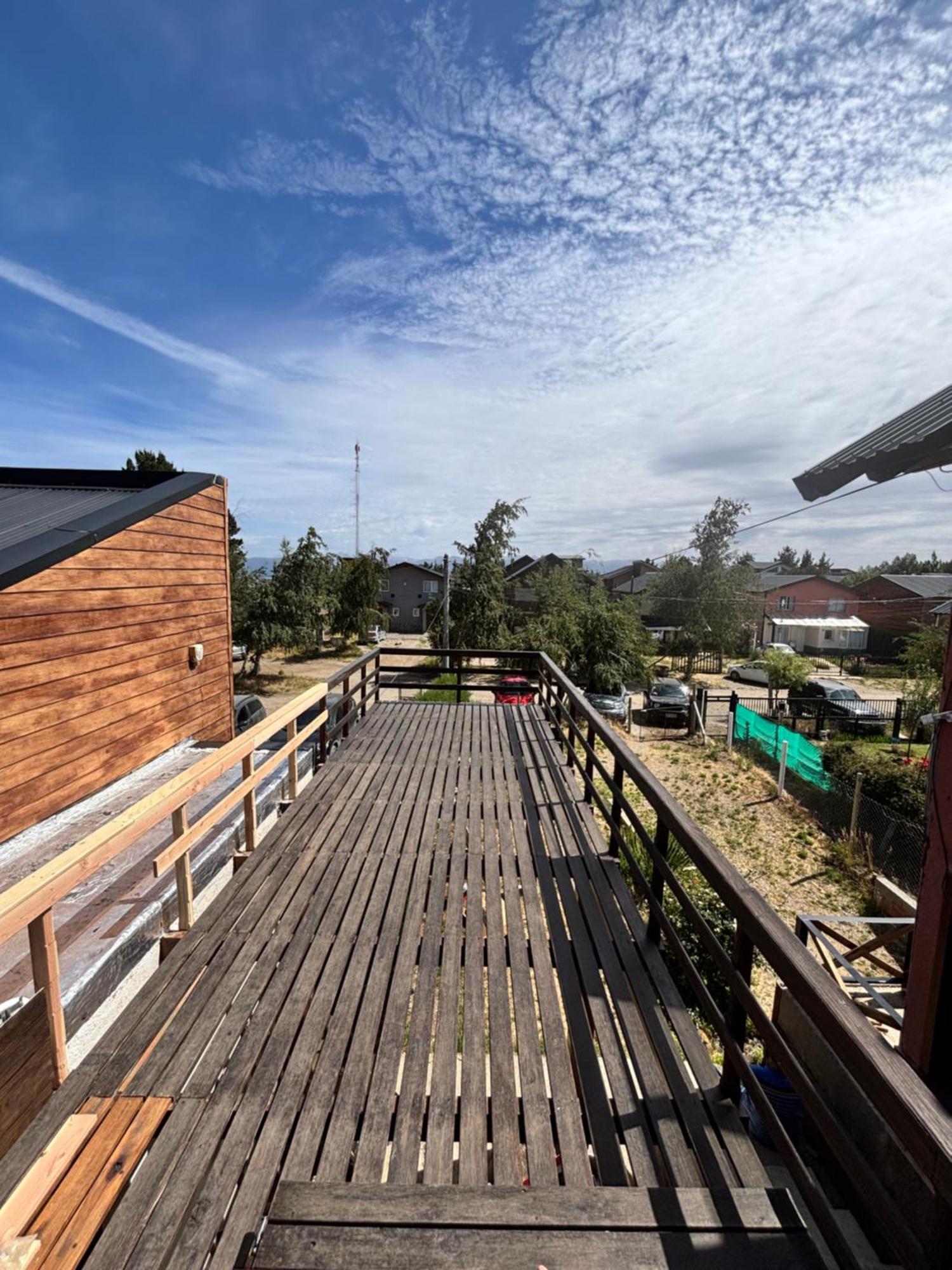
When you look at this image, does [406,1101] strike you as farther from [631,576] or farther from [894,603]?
[631,576]

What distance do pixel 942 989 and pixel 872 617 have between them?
49506 mm

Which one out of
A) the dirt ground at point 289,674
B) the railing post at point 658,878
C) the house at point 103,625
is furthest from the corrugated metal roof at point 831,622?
the railing post at point 658,878

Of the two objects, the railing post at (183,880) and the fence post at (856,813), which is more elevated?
the railing post at (183,880)

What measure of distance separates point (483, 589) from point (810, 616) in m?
38.5

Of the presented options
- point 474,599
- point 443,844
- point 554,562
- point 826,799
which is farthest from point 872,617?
point 443,844

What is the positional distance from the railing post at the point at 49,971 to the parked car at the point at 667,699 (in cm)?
1836

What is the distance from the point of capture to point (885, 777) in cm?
1134

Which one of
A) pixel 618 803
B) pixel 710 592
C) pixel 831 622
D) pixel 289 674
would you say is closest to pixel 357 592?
pixel 289 674

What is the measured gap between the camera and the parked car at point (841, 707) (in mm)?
17812

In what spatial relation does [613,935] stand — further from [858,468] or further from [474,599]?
[474,599]

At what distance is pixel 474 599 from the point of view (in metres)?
22.8

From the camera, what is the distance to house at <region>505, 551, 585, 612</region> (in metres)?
27.1

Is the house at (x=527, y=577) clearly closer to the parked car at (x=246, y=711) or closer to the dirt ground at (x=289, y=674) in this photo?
the dirt ground at (x=289, y=674)

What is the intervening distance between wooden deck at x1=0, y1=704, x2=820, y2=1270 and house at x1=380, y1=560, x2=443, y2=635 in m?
47.3
